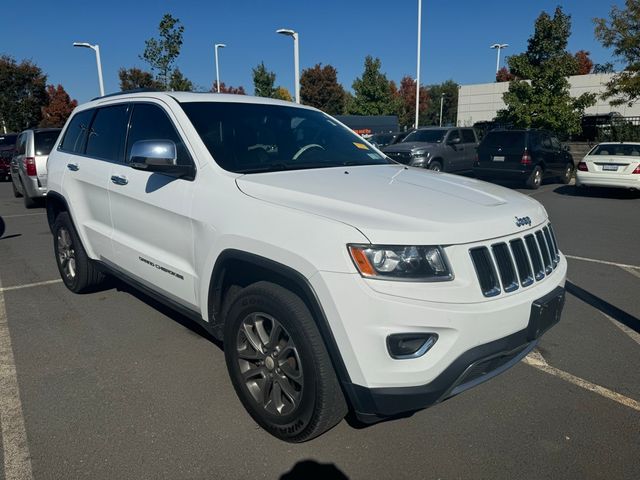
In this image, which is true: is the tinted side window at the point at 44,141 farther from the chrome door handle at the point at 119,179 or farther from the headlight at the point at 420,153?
the headlight at the point at 420,153

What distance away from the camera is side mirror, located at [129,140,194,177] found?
118 inches

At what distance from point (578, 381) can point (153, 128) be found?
11.4 feet

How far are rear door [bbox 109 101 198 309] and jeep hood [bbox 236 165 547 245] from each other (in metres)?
0.59

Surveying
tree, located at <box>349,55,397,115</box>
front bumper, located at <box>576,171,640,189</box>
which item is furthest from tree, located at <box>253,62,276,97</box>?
front bumper, located at <box>576,171,640,189</box>

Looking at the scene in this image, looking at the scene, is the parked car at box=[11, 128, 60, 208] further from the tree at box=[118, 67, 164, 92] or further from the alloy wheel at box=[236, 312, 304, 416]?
the tree at box=[118, 67, 164, 92]

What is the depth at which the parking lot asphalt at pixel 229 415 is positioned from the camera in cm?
255

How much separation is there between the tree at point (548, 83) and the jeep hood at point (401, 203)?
19911 millimetres

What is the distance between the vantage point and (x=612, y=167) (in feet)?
41.1

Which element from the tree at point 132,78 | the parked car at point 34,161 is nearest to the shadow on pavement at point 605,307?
the parked car at point 34,161

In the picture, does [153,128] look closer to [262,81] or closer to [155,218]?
[155,218]

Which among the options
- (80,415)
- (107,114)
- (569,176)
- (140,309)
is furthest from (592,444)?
(569,176)

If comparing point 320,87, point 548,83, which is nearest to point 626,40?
point 548,83

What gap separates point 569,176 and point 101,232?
1586 cm

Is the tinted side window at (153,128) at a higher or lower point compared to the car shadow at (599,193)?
higher
